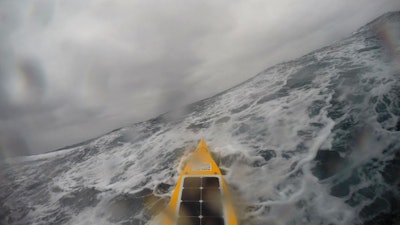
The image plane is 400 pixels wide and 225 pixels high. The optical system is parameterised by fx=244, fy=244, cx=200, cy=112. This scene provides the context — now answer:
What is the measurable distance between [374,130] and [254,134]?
10.2m

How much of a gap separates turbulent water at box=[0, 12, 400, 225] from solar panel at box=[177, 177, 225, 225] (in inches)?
73.2

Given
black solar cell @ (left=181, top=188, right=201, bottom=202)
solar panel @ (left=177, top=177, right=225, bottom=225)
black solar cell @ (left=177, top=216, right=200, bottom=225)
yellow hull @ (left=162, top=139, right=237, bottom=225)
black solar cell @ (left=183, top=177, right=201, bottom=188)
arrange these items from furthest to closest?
black solar cell @ (left=183, top=177, right=201, bottom=188)
black solar cell @ (left=181, top=188, right=201, bottom=202)
yellow hull @ (left=162, top=139, right=237, bottom=225)
solar panel @ (left=177, top=177, right=225, bottom=225)
black solar cell @ (left=177, top=216, right=200, bottom=225)

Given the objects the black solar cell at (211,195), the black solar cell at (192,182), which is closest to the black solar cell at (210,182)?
the black solar cell at (192,182)

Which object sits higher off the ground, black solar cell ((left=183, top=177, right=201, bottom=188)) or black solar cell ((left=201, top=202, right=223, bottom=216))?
black solar cell ((left=183, top=177, right=201, bottom=188))

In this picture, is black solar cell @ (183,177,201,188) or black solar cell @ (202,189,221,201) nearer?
black solar cell @ (202,189,221,201)

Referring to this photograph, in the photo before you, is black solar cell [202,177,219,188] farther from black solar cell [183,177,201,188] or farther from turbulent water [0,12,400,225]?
turbulent water [0,12,400,225]

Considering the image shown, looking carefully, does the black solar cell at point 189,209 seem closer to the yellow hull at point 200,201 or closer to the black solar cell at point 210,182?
the yellow hull at point 200,201

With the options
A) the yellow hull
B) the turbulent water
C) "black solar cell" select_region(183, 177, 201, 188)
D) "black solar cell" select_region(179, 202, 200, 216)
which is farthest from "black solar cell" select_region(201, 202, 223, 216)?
"black solar cell" select_region(183, 177, 201, 188)

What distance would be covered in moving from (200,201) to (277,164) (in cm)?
783

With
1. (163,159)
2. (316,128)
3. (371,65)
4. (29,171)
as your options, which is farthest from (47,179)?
(371,65)

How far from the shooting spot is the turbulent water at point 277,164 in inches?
556

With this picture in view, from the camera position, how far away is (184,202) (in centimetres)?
1384

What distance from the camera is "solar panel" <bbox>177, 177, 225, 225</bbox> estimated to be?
12344 mm

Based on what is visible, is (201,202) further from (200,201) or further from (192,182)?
(192,182)
